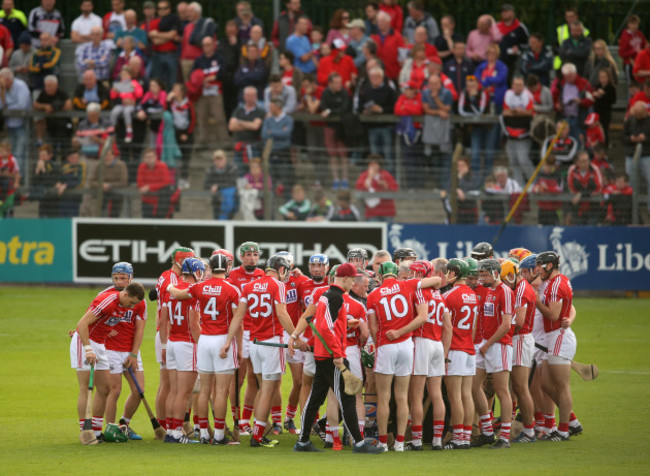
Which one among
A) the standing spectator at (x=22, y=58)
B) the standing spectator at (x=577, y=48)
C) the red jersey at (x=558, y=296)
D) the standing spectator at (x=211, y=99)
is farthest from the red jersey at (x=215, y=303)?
the standing spectator at (x=22, y=58)

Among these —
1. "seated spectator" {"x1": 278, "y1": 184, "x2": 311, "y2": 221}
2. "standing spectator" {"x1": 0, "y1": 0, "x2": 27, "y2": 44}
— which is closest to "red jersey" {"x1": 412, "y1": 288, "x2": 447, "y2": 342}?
"seated spectator" {"x1": 278, "y1": 184, "x2": 311, "y2": 221}

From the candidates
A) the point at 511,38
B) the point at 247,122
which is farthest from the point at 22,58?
the point at 511,38

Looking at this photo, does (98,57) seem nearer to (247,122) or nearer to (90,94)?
(90,94)

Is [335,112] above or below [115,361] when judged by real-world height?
above

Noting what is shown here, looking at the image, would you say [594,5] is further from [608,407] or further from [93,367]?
[93,367]

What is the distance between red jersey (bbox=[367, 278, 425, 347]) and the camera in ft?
38.2

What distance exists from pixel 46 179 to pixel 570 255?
1129 cm

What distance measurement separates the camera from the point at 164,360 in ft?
41.5

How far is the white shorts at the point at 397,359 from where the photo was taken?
38.2 feet

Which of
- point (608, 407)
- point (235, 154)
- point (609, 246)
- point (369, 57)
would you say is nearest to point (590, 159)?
point (609, 246)

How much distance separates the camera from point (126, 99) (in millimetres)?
23969

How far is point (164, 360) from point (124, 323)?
2.33ft

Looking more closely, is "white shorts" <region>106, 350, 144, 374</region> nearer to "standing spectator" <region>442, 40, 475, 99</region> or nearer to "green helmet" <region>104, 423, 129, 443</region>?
"green helmet" <region>104, 423, 129, 443</region>

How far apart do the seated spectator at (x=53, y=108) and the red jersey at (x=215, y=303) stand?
13411 millimetres
